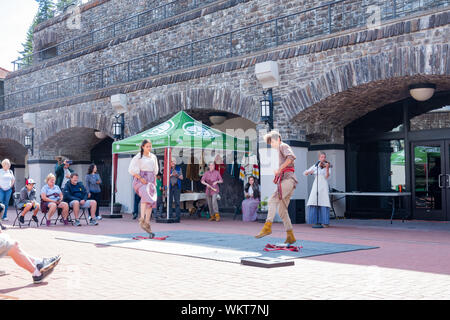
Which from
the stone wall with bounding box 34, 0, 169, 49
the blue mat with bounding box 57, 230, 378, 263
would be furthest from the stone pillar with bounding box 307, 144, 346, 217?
the stone wall with bounding box 34, 0, 169, 49

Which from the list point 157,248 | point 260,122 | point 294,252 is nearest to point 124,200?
point 260,122

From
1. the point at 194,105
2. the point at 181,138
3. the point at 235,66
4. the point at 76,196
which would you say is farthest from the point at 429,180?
the point at 76,196

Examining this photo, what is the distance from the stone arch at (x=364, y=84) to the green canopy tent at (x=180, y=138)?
2268 millimetres

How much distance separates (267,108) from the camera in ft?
45.6

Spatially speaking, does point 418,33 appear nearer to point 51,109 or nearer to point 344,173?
point 344,173

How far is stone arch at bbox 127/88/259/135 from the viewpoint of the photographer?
1473 cm

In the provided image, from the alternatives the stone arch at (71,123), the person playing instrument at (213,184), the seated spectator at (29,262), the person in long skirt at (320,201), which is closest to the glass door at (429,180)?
the person in long skirt at (320,201)

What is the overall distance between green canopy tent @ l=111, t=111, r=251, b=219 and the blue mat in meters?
3.34

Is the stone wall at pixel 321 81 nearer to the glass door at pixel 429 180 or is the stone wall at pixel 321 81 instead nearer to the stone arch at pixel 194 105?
the stone arch at pixel 194 105

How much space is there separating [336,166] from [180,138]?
4.70 meters

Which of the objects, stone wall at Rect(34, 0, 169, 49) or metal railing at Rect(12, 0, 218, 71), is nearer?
metal railing at Rect(12, 0, 218, 71)

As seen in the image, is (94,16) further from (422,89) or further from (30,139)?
(422,89)

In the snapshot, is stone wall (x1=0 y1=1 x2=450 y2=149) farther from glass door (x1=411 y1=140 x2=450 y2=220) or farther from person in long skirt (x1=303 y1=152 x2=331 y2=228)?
person in long skirt (x1=303 y1=152 x2=331 y2=228)
